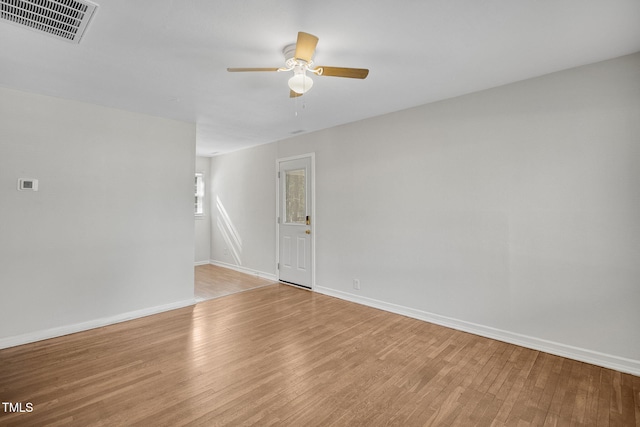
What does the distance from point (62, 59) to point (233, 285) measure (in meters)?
3.74

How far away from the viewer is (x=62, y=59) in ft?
7.88

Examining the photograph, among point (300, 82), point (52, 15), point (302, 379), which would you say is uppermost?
point (52, 15)

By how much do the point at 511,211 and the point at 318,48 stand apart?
2409 mm

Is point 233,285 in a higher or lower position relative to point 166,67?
lower

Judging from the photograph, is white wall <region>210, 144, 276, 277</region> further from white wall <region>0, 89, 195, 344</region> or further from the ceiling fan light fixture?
the ceiling fan light fixture

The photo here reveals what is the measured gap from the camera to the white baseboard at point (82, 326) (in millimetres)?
2893

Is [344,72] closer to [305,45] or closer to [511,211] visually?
[305,45]

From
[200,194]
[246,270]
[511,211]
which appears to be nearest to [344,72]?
[511,211]

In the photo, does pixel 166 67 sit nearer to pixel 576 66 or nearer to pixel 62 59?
pixel 62 59

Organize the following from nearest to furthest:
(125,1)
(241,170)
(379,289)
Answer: (125,1) → (379,289) → (241,170)

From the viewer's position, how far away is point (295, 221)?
504 centimetres

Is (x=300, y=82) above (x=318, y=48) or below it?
below

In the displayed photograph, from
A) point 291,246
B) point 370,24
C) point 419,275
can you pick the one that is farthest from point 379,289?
point 370,24

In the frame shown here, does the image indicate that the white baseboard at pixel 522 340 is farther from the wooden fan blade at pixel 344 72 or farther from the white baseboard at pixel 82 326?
the wooden fan blade at pixel 344 72
